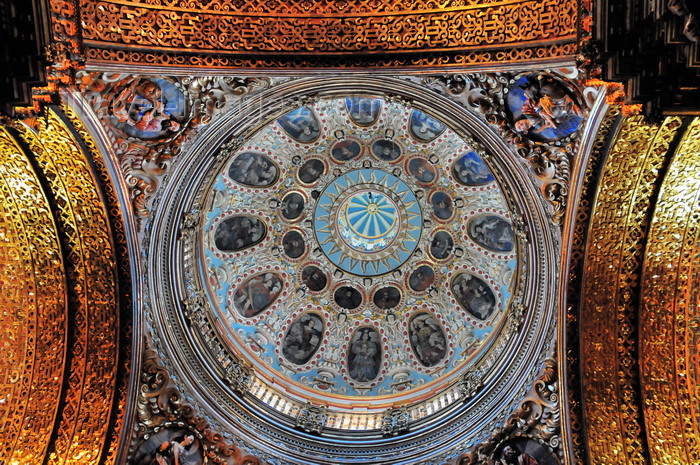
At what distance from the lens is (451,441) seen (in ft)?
41.2

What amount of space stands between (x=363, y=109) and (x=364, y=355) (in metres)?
6.56

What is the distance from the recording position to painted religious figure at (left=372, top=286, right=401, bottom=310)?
Result: 17.0 meters

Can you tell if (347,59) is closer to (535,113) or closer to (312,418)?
(535,113)

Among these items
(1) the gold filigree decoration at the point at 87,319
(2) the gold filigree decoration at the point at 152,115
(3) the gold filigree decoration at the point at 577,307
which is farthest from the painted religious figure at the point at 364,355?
(2) the gold filigree decoration at the point at 152,115

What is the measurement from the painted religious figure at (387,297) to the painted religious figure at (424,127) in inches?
175

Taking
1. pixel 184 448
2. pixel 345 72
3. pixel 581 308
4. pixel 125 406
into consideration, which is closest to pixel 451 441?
pixel 581 308

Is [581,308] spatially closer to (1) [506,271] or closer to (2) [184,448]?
(1) [506,271]

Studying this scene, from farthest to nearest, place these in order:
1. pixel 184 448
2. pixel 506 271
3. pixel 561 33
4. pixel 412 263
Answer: pixel 412 263, pixel 506 271, pixel 184 448, pixel 561 33

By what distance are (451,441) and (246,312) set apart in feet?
20.0

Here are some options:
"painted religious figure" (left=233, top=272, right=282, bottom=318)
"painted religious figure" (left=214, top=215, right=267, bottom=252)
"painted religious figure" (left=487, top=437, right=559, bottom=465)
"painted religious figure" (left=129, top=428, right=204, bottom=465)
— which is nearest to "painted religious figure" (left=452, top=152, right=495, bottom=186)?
"painted religious figure" (left=214, top=215, right=267, bottom=252)

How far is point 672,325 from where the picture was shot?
1041cm

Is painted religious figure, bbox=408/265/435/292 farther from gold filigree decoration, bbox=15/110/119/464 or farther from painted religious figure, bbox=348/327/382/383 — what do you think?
gold filigree decoration, bbox=15/110/119/464

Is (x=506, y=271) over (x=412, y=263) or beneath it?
beneath

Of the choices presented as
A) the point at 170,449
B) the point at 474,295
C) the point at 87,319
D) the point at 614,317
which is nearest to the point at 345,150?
the point at 474,295
